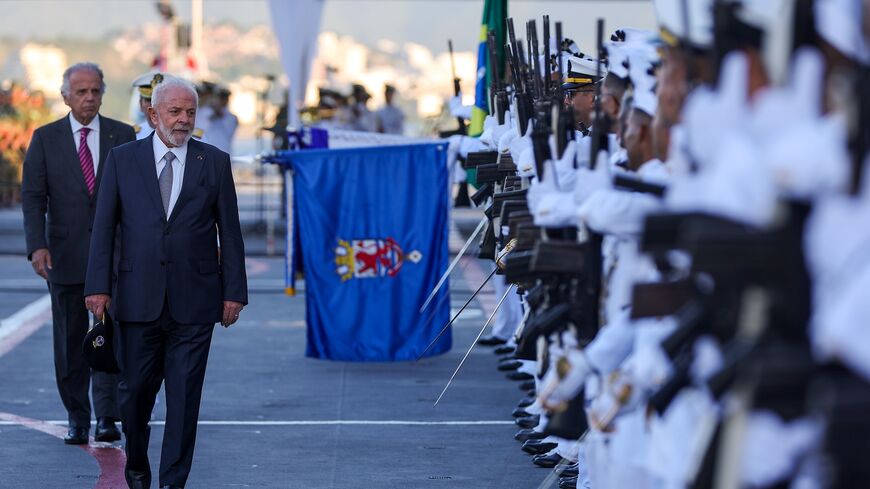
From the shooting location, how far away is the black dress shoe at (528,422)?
31.8 feet

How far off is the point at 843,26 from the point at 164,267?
14.7 feet

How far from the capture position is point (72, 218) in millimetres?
9352

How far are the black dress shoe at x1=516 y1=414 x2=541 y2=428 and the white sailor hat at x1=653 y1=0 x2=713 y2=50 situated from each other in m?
4.98

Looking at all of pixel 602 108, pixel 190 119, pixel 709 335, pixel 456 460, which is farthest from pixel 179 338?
pixel 709 335

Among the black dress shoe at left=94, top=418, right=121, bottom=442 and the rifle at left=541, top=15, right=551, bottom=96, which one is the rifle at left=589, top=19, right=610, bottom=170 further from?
the black dress shoe at left=94, top=418, right=121, bottom=442

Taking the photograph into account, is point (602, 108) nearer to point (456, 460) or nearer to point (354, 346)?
point (456, 460)

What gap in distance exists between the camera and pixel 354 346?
487 inches

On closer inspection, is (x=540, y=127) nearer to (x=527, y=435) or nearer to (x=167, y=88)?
(x=167, y=88)

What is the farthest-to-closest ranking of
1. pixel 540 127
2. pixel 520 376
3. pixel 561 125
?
pixel 520 376
pixel 540 127
pixel 561 125

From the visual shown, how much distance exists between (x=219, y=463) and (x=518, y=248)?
3.05m

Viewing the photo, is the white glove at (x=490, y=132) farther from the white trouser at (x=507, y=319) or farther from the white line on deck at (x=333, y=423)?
the white trouser at (x=507, y=319)

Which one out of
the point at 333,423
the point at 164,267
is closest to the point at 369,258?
the point at 333,423

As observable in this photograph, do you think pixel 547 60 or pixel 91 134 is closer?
pixel 547 60

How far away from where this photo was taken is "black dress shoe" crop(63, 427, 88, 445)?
9289 mm
